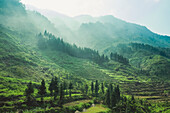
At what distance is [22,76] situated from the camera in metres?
98.9

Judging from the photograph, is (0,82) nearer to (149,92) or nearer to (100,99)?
(100,99)

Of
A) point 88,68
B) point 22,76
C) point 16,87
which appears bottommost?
point 16,87

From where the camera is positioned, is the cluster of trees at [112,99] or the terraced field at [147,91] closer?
the cluster of trees at [112,99]

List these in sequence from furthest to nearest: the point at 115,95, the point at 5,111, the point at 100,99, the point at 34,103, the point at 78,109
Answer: the point at 100,99
the point at 115,95
the point at 78,109
the point at 34,103
the point at 5,111

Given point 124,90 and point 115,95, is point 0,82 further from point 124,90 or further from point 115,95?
point 124,90

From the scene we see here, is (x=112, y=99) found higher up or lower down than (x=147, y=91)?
higher up

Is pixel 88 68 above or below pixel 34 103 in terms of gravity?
above

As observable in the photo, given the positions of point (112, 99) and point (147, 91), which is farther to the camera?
point (147, 91)

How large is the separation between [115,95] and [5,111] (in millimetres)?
61652

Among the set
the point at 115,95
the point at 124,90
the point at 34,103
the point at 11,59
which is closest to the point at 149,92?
the point at 124,90

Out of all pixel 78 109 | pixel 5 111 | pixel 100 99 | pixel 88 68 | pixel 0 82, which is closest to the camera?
pixel 5 111

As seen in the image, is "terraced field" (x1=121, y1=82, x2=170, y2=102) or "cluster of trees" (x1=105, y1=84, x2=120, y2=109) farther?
"terraced field" (x1=121, y1=82, x2=170, y2=102)

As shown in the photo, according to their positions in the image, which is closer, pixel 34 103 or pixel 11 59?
pixel 34 103

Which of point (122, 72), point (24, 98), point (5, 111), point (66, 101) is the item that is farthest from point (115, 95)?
point (122, 72)
